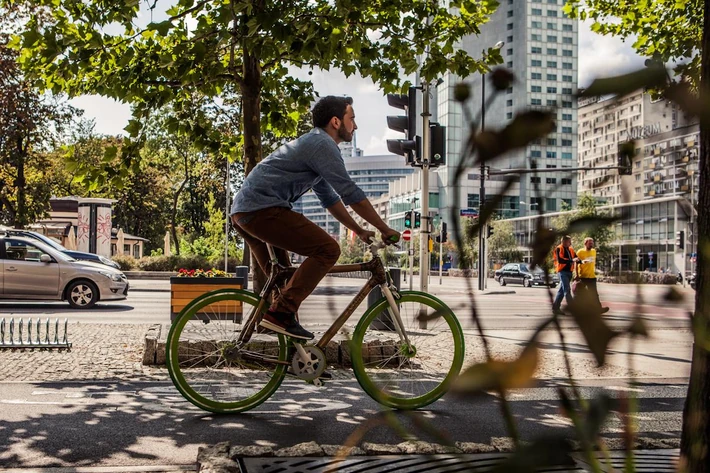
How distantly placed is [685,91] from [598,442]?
35 centimetres

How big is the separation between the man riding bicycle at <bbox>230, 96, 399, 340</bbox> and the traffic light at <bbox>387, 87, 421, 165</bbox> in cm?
781

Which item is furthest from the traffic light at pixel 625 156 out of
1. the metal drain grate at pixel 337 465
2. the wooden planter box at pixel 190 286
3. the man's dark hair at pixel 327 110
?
the wooden planter box at pixel 190 286

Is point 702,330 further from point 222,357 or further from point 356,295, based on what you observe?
point 222,357

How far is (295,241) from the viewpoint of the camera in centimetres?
462

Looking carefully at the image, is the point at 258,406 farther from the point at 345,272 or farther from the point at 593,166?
the point at 593,166

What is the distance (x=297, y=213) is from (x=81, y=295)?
14.1m

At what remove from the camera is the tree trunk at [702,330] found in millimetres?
801

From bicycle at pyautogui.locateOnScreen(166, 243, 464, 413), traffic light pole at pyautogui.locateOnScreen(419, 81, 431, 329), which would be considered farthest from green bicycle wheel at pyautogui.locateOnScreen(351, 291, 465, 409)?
traffic light pole at pyautogui.locateOnScreen(419, 81, 431, 329)

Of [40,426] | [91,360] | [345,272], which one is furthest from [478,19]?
[40,426]

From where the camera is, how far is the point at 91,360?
7.88m

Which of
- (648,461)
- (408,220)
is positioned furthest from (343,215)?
(408,220)

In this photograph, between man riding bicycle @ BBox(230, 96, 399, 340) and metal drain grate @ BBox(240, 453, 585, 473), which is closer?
metal drain grate @ BBox(240, 453, 585, 473)

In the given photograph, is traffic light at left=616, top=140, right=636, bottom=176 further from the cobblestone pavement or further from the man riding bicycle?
the cobblestone pavement

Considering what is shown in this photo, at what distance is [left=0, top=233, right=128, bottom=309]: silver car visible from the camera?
667 inches
